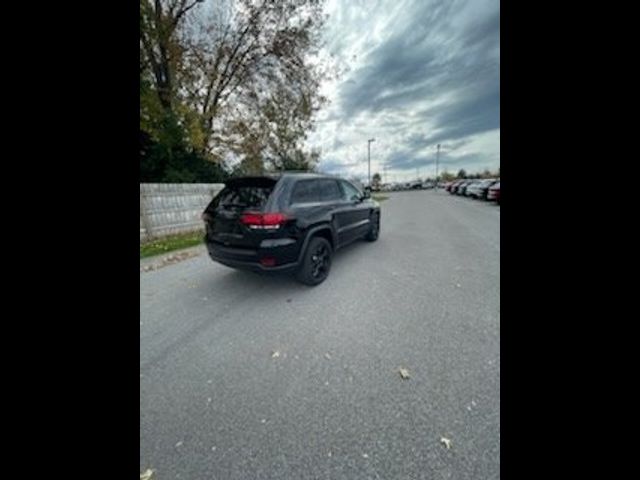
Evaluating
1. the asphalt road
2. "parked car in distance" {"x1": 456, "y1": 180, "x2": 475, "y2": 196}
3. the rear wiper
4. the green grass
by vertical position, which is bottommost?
the asphalt road

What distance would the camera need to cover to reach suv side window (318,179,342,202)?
4930 mm

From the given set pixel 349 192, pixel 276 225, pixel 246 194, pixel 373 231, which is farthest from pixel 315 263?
pixel 373 231

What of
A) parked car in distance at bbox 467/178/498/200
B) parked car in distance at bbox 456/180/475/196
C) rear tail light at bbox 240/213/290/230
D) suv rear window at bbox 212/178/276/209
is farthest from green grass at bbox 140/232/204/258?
parked car in distance at bbox 456/180/475/196

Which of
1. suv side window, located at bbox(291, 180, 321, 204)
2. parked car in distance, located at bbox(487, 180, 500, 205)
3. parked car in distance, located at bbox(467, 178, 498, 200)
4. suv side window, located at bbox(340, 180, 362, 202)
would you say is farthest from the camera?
parked car in distance, located at bbox(467, 178, 498, 200)

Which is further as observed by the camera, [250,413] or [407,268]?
[407,268]

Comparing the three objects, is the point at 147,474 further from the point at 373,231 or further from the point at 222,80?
the point at 222,80

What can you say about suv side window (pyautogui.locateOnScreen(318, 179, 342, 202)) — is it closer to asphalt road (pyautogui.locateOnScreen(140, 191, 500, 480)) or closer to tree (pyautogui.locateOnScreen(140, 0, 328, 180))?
asphalt road (pyautogui.locateOnScreen(140, 191, 500, 480))

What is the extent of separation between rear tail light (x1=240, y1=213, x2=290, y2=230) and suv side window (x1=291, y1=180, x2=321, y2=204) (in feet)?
1.26

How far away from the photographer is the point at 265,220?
3799 mm
